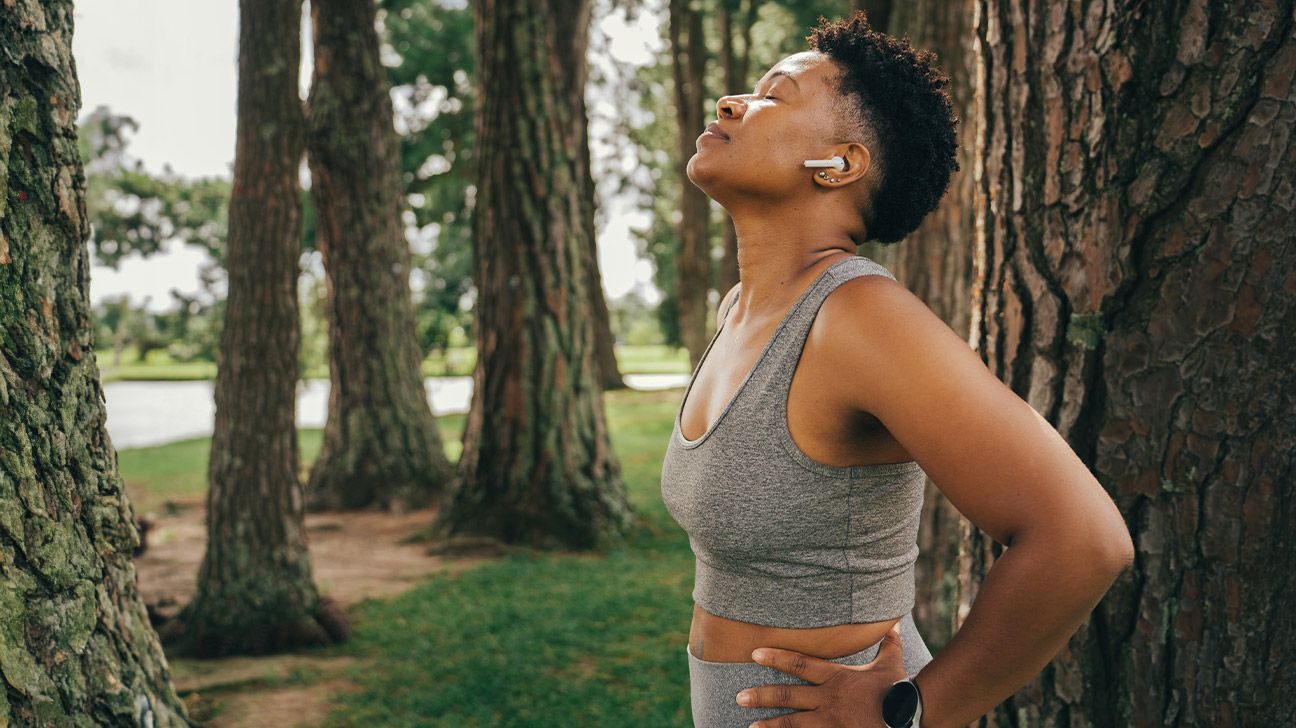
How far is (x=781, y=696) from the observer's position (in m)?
1.84

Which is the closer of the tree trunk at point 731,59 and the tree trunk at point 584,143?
the tree trunk at point 584,143

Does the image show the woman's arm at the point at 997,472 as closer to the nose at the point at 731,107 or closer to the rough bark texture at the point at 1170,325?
the nose at the point at 731,107

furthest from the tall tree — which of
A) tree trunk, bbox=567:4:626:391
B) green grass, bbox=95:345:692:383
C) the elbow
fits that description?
the elbow

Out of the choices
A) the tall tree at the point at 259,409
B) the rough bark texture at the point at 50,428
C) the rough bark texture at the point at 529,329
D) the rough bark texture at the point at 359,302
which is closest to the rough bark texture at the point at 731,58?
the rough bark texture at the point at 359,302

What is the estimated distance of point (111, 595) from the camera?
2463 mm

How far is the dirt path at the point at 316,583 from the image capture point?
4.90 m

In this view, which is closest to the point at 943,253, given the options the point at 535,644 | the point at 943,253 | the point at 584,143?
the point at 943,253

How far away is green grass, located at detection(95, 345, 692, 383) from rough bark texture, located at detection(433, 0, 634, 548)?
0.51m

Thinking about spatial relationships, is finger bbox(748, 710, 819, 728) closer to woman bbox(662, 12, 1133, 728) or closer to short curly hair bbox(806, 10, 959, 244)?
woman bbox(662, 12, 1133, 728)

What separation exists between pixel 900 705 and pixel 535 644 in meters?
4.35

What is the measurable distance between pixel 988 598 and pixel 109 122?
1895 centimetres

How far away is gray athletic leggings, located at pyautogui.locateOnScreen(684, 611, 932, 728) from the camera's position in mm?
1882

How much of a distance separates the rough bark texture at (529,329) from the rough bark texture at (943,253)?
336 cm

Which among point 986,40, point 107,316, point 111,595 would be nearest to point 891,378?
point 986,40
